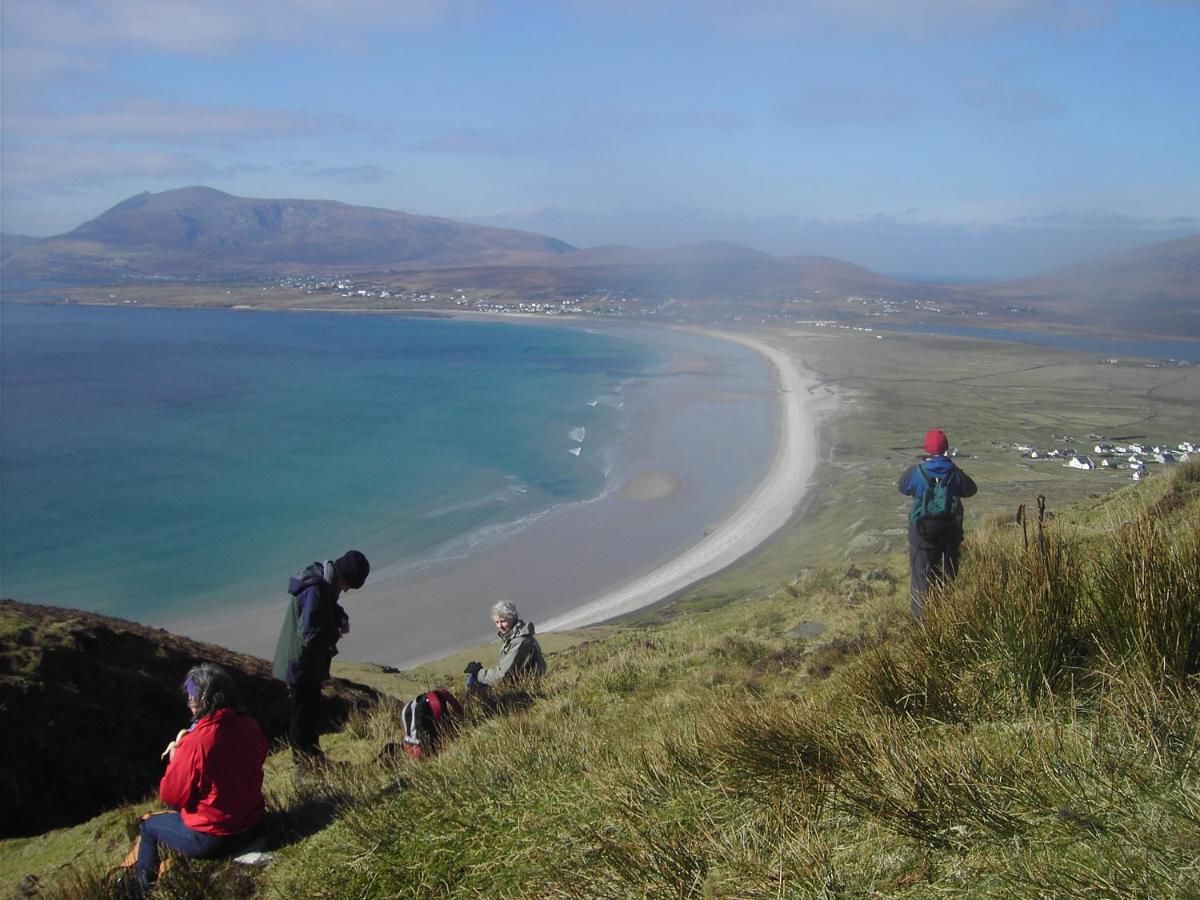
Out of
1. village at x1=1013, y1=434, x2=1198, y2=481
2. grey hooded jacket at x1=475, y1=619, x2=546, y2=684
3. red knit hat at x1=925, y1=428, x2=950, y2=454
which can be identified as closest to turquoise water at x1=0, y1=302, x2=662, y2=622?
village at x1=1013, y1=434, x2=1198, y2=481

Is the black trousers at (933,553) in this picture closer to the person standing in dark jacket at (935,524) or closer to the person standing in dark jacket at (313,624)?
the person standing in dark jacket at (935,524)

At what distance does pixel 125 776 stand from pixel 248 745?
3.32 meters

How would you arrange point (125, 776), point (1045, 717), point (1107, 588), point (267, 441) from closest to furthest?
point (1045, 717) → point (1107, 588) → point (125, 776) → point (267, 441)

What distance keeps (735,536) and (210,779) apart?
2330 centimetres

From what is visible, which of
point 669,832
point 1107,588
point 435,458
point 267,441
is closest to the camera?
point 669,832

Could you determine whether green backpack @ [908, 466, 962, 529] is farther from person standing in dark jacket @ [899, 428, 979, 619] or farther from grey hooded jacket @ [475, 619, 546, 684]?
→ grey hooded jacket @ [475, 619, 546, 684]

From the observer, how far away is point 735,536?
86.2 ft

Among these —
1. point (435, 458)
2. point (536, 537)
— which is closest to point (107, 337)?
point (435, 458)

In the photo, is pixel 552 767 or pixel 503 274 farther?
pixel 503 274

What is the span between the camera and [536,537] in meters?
27.3

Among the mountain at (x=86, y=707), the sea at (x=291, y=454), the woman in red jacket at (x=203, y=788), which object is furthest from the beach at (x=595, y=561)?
the woman in red jacket at (x=203, y=788)

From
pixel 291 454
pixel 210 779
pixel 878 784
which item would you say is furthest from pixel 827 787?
pixel 291 454

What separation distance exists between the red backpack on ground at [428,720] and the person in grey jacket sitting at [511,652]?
101 centimetres

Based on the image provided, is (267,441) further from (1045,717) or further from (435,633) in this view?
(1045,717)
